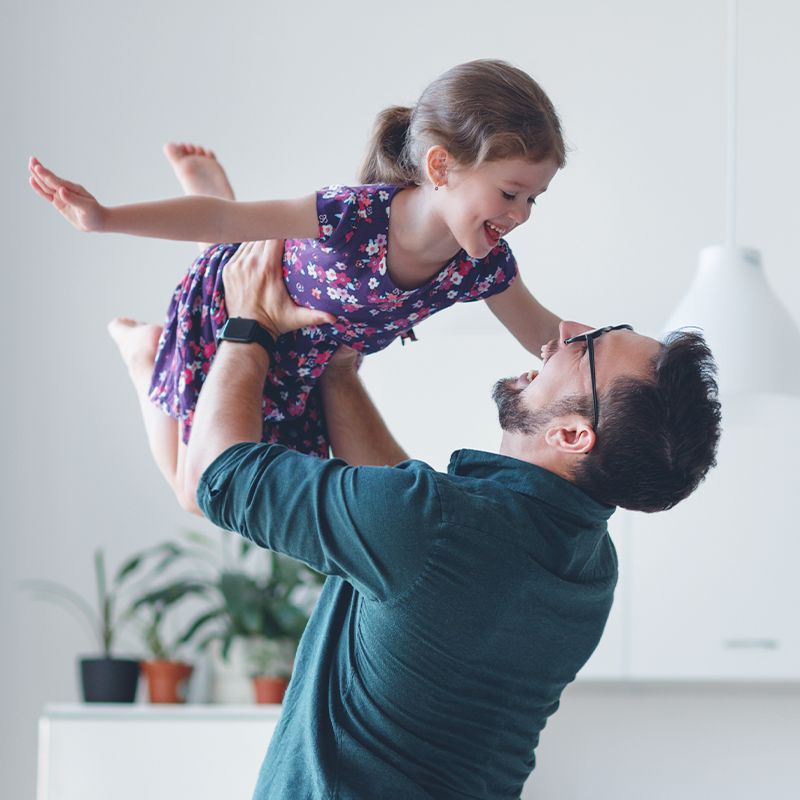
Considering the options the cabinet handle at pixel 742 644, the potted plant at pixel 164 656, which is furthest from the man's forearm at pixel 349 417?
the cabinet handle at pixel 742 644

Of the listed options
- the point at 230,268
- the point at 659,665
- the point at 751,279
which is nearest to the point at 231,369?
the point at 230,268

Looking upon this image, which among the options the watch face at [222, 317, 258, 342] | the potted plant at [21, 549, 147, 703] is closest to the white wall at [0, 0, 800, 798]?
the potted plant at [21, 549, 147, 703]

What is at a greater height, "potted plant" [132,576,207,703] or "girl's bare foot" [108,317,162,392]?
"girl's bare foot" [108,317,162,392]

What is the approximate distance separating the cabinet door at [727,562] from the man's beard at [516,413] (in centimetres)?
158

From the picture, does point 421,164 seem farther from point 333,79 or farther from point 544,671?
point 333,79

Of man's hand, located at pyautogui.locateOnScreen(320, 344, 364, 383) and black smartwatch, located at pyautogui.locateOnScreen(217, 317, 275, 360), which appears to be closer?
black smartwatch, located at pyautogui.locateOnScreen(217, 317, 275, 360)

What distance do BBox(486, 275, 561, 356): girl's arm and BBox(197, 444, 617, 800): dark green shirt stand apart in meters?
0.24

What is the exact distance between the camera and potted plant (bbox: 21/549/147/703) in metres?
3.17

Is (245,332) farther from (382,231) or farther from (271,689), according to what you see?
(271,689)

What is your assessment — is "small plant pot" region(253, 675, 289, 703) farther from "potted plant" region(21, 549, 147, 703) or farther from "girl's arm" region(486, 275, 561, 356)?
"girl's arm" region(486, 275, 561, 356)

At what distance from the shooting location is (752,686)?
3.51 meters

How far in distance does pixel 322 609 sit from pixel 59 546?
6.23ft

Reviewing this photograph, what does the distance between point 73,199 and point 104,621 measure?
2.00 meters

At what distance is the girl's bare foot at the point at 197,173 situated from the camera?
2035 millimetres
